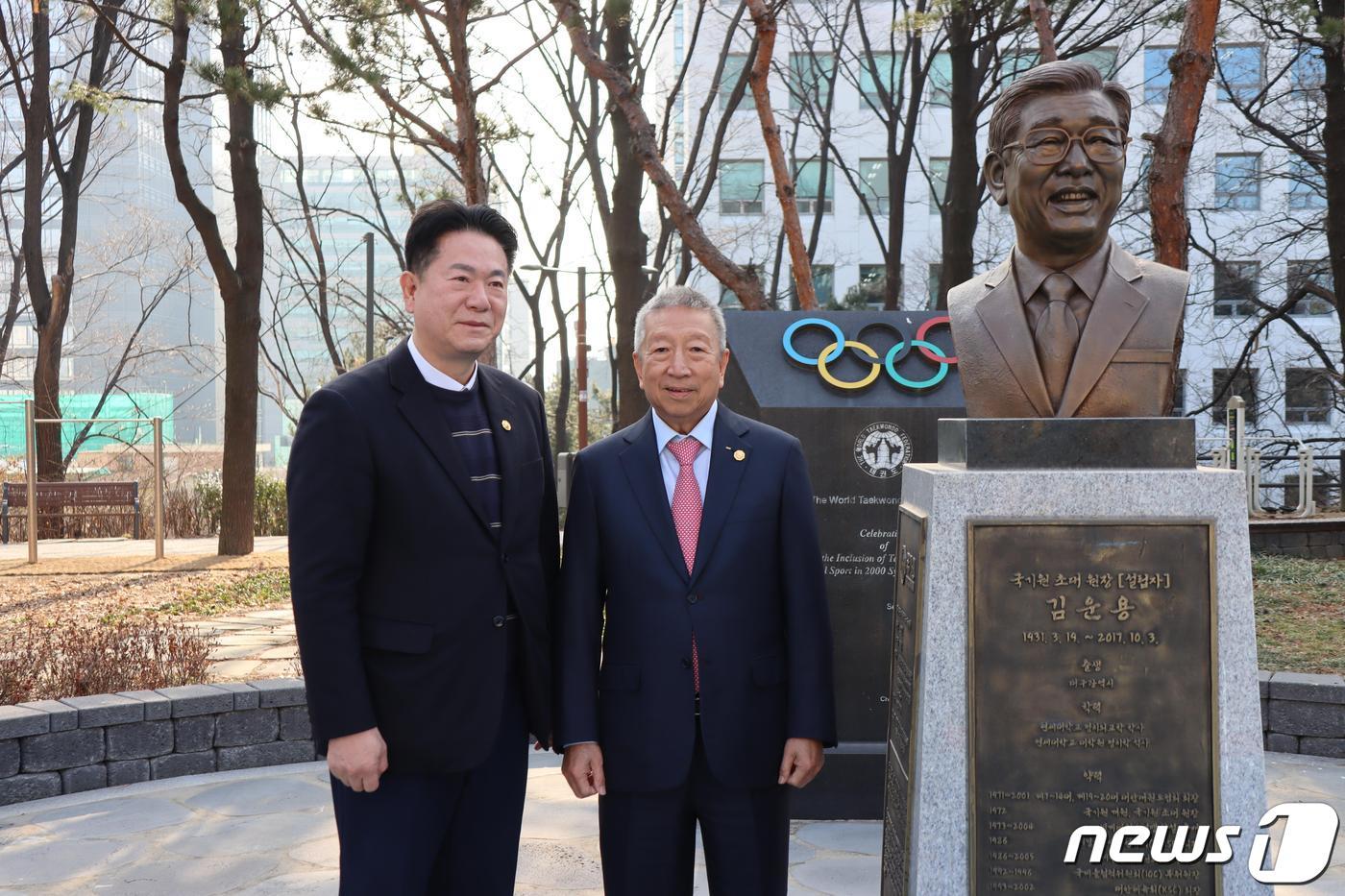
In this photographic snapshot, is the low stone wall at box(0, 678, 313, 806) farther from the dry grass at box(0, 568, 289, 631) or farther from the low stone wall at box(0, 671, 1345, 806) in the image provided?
the dry grass at box(0, 568, 289, 631)

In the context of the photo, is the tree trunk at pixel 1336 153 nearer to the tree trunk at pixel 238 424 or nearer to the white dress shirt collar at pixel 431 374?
the tree trunk at pixel 238 424

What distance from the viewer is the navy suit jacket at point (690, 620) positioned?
10.1 ft

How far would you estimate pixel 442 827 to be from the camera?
304 cm

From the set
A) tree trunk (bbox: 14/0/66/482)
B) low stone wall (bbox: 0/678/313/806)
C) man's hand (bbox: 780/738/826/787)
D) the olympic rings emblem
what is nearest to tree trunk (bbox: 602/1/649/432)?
low stone wall (bbox: 0/678/313/806)

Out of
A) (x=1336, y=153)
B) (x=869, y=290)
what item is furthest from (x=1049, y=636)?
(x=869, y=290)

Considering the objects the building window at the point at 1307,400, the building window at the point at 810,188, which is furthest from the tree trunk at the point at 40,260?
the building window at the point at 1307,400

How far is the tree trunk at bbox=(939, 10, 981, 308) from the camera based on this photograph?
15070 mm

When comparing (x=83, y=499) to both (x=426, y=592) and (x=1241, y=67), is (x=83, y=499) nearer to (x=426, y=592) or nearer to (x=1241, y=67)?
(x=426, y=592)

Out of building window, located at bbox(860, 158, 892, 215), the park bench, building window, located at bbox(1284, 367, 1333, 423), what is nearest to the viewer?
the park bench

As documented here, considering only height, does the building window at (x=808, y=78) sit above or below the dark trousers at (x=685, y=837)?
above

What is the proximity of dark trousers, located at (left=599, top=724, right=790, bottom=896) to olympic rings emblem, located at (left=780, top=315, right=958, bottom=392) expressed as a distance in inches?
100

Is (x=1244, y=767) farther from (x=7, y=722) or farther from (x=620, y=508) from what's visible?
(x=7, y=722)

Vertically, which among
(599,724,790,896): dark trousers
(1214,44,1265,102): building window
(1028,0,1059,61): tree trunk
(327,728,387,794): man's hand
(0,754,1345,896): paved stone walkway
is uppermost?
(1214,44,1265,102): building window

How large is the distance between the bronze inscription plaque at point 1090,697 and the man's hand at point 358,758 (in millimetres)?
1598
